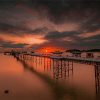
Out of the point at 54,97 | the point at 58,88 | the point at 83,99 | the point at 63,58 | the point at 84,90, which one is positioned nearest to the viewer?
the point at 83,99

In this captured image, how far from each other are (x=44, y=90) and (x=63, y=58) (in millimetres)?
12794

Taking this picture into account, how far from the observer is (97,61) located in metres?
23.8

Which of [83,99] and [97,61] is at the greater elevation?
[97,61]

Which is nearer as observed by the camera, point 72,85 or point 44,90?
point 44,90

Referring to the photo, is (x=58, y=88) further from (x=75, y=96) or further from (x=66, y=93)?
(x=75, y=96)

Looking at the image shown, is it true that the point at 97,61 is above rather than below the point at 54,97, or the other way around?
above

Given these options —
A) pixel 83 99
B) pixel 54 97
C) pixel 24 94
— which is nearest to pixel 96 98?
pixel 83 99

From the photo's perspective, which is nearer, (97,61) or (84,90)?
(97,61)

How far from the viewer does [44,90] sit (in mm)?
26812

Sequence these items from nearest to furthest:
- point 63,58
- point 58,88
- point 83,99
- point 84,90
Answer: point 83,99, point 84,90, point 58,88, point 63,58

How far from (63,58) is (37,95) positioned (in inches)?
624

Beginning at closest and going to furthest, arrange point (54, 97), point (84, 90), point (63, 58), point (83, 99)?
point (83, 99) → point (54, 97) → point (84, 90) → point (63, 58)

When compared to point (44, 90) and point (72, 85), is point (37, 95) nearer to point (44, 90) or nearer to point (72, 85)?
point (44, 90)

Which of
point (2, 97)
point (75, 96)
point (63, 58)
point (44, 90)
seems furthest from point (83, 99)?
point (63, 58)
